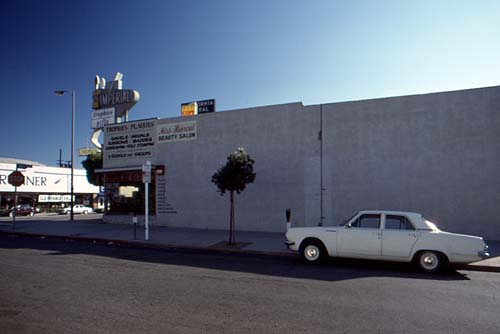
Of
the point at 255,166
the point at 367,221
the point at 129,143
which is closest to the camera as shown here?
the point at 367,221

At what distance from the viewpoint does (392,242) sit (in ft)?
27.5

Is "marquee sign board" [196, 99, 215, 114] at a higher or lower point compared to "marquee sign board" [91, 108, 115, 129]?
higher

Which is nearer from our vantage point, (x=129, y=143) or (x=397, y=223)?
(x=397, y=223)

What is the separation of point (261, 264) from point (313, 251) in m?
1.51

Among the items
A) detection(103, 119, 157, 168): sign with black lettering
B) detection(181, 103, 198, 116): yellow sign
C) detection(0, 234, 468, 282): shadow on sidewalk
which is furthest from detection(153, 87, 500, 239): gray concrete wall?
detection(181, 103, 198, 116): yellow sign

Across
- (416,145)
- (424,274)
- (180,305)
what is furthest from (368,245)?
(416,145)

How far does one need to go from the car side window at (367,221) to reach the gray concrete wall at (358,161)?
600 cm

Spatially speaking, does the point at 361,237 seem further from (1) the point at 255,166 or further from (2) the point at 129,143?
(2) the point at 129,143

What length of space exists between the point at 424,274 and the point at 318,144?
27.7ft

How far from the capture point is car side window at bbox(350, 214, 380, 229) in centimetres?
870

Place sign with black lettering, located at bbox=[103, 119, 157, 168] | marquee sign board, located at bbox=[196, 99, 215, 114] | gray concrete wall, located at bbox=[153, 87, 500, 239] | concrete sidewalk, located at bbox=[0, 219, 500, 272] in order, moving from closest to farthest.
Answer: concrete sidewalk, located at bbox=[0, 219, 500, 272]
gray concrete wall, located at bbox=[153, 87, 500, 239]
sign with black lettering, located at bbox=[103, 119, 157, 168]
marquee sign board, located at bbox=[196, 99, 215, 114]

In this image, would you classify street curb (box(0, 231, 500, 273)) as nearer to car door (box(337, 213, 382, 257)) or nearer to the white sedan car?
the white sedan car

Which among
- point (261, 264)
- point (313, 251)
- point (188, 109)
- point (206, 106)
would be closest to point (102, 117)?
point (188, 109)

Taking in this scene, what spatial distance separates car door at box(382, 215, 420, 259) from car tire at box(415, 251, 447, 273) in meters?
0.32
